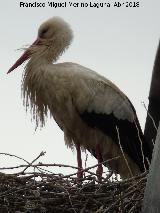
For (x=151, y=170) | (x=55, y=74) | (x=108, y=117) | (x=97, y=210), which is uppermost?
(x=55, y=74)

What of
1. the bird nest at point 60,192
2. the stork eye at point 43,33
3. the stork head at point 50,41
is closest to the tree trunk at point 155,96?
the bird nest at point 60,192

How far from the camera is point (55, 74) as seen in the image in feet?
16.2

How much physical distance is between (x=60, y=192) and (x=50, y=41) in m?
2.19

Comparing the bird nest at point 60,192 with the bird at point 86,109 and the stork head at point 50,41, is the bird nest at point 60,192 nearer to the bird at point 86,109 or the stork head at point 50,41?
the bird at point 86,109

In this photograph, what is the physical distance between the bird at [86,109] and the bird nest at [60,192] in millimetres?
1455

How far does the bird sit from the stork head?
0.8 inches

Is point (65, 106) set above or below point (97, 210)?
above

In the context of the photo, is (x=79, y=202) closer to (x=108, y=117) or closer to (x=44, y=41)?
(x=108, y=117)

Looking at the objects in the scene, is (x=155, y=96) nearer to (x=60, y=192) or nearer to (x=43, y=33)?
(x=60, y=192)

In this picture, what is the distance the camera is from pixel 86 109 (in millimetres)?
4852

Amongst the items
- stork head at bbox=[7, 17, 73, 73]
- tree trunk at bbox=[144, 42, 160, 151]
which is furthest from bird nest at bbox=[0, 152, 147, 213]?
stork head at bbox=[7, 17, 73, 73]

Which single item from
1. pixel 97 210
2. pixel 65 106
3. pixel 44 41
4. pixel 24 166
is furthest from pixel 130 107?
pixel 97 210

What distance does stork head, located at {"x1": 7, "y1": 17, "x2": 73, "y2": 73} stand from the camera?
5.23 meters

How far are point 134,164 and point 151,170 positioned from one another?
2.61 meters
